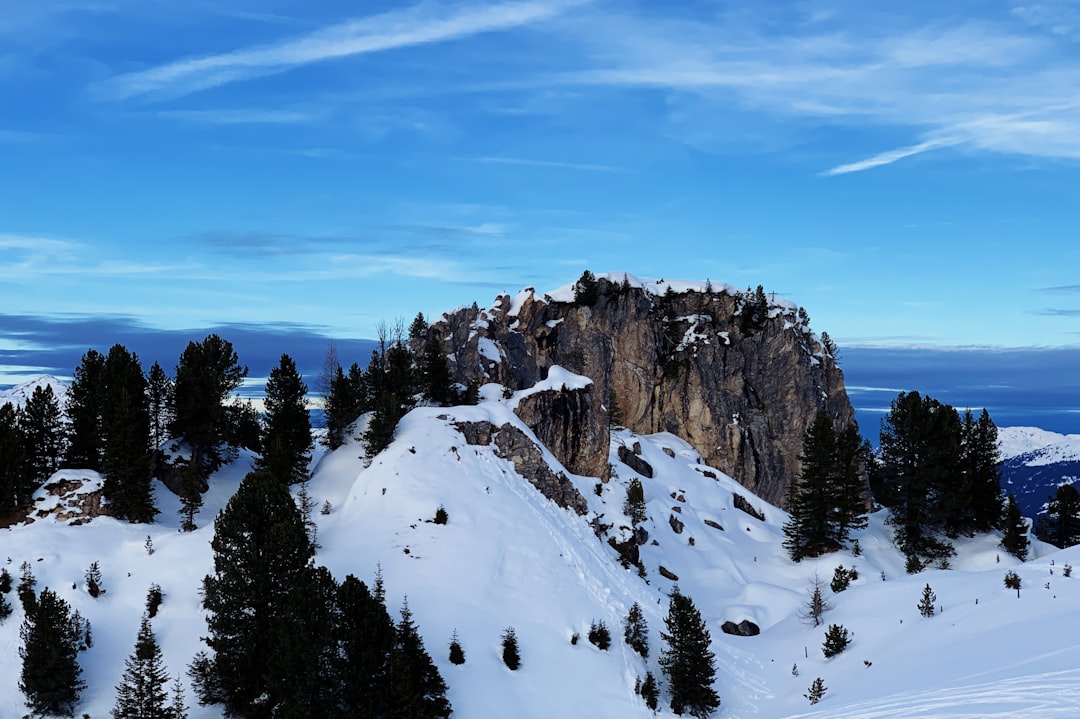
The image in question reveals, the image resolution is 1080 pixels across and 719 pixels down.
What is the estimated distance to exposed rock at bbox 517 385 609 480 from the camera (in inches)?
2376

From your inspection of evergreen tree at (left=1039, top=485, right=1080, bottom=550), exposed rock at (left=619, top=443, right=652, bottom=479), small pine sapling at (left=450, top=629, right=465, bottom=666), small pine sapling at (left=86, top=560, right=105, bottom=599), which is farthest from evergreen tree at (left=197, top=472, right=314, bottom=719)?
evergreen tree at (left=1039, top=485, right=1080, bottom=550)

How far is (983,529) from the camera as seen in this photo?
67.4 metres

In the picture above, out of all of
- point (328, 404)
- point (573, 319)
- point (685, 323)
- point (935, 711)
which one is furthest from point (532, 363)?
point (935, 711)

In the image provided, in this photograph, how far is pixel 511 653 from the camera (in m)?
37.1

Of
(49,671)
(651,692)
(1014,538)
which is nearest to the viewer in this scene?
(49,671)

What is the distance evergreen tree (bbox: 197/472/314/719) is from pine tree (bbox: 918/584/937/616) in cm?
3177

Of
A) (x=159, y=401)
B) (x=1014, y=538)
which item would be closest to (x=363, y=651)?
(x=159, y=401)

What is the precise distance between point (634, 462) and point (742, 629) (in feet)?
71.6

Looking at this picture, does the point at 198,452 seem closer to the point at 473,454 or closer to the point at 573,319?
the point at 473,454

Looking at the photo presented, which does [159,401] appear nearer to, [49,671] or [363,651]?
[49,671]

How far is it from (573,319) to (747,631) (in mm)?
50036

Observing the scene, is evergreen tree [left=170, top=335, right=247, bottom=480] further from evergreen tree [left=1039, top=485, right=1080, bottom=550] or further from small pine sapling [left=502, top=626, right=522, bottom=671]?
evergreen tree [left=1039, top=485, right=1080, bottom=550]

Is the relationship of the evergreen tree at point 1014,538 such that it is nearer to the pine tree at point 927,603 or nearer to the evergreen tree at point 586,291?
the pine tree at point 927,603

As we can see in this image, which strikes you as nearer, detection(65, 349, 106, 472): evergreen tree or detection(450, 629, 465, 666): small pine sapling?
detection(450, 629, 465, 666): small pine sapling
